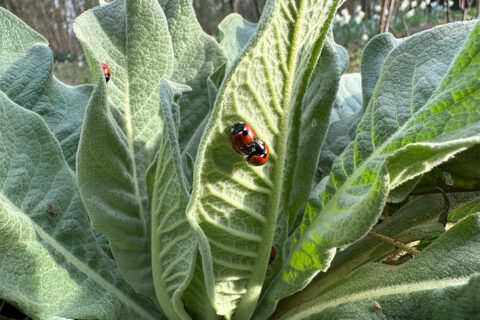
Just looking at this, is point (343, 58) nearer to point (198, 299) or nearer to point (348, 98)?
point (348, 98)

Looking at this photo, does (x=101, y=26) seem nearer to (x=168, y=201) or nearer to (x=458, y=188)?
(x=168, y=201)

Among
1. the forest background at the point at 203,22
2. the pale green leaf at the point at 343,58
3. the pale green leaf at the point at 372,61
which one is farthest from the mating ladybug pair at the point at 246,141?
the forest background at the point at 203,22

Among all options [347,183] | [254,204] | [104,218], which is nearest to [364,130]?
[347,183]

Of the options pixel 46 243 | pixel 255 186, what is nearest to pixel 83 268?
pixel 46 243

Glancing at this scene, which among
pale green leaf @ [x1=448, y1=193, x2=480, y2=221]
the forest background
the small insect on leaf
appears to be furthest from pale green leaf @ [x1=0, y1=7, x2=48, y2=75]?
the forest background

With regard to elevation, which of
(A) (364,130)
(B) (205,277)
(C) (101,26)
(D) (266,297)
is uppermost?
(C) (101,26)

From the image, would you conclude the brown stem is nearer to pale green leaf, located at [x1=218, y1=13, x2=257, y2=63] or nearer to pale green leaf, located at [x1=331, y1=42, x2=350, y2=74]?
pale green leaf, located at [x1=331, y1=42, x2=350, y2=74]
